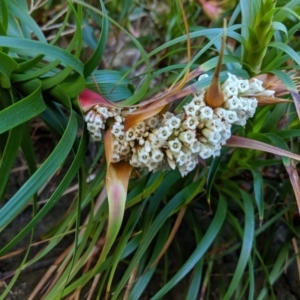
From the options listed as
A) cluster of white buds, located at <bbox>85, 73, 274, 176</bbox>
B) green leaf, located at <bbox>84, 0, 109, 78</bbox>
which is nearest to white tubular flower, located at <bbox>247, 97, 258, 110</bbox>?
cluster of white buds, located at <bbox>85, 73, 274, 176</bbox>

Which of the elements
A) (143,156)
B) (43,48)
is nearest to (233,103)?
(143,156)

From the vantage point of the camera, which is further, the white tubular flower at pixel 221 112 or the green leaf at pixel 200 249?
the green leaf at pixel 200 249

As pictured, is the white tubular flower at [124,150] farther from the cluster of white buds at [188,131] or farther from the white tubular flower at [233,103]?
the white tubular flower at [233,103]

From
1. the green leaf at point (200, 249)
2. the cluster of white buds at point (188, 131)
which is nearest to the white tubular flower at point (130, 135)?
the cluster of white buds at point (188, 131)

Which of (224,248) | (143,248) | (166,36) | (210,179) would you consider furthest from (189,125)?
(166,36)

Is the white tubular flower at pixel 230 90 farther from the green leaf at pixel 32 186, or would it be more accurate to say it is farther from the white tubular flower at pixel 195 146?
the green leaf at pixel 32 186

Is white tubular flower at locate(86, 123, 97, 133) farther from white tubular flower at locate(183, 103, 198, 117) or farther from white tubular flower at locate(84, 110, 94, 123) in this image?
white tubular flower at locate(183, 103, 198, 117)

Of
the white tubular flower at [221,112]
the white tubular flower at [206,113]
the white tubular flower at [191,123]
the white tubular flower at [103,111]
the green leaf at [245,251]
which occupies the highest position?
the white tubular flower at [206,113]

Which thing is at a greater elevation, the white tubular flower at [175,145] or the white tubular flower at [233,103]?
the white tubular flower at [233,103]

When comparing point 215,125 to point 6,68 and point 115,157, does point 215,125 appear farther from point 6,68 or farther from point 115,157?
point 6,68
